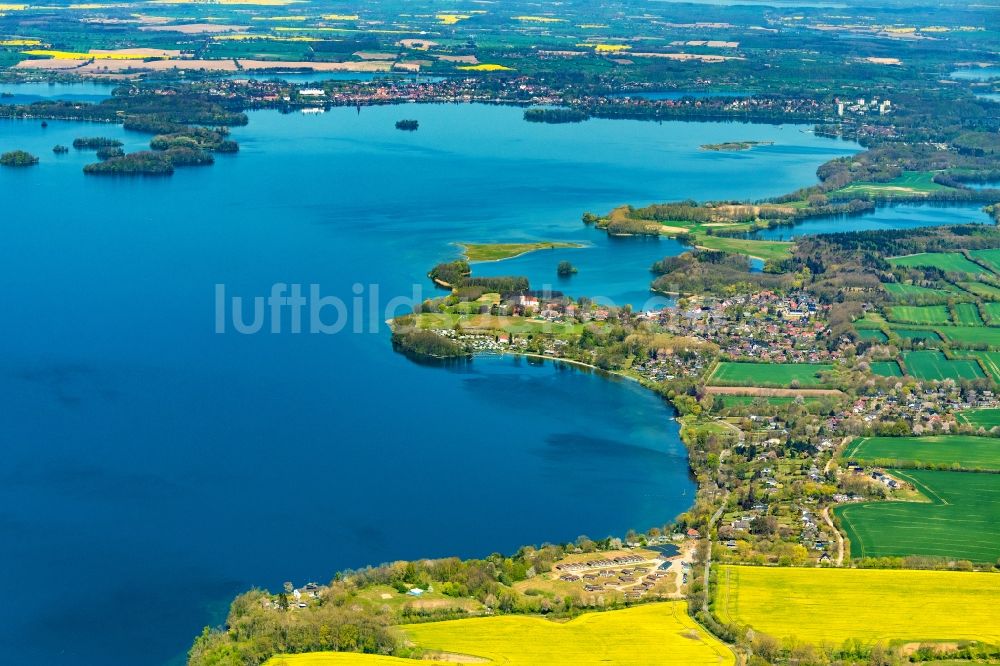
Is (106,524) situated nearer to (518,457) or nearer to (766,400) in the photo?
(518,457)

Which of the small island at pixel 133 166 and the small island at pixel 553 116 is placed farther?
the small island at pixel 553 116

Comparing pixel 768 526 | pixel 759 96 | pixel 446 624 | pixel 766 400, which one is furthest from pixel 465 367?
pixel 759 96

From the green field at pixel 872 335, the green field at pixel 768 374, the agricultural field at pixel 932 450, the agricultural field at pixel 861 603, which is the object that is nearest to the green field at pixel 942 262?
the green field at pixel 872 335

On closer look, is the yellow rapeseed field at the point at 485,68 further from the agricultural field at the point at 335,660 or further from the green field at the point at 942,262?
the agricultural field at the point at 335,660

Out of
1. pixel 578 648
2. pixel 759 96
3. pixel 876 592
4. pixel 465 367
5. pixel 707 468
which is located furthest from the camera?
pixel 759 96

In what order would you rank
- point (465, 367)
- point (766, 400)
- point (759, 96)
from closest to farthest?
point (766, 400)
point (465, 367)
point (759, 96)
